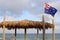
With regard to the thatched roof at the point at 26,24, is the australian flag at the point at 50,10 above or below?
above

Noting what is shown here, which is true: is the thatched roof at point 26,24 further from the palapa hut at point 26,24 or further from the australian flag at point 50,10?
the australian flag at point 50,10

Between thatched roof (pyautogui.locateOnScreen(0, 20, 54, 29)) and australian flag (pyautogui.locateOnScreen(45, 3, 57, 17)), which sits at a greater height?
australian flag (pyautogui.locateOnScreen(45, 3, 57, 17))

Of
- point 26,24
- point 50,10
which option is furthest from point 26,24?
point 50,10

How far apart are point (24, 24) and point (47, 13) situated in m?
1.68

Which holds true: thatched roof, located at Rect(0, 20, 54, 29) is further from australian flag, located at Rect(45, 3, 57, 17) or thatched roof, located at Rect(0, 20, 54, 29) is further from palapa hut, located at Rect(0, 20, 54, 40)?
australian flag, located at Rect(45, 3, 57, 17)

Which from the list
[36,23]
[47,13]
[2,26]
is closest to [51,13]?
[47,13]

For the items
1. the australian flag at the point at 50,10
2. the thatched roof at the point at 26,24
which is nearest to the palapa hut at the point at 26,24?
the thatched roof at the point at 26,24

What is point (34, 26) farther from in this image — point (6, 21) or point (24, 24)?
point (6, 21)

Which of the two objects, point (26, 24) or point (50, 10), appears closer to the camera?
point (50, 10)

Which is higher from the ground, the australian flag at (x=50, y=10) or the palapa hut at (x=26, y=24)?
the australian flag at (x=50, y=10)

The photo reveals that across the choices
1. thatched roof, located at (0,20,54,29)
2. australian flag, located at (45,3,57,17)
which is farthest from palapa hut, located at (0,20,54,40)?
australian flag, located at (45,3,57,17)

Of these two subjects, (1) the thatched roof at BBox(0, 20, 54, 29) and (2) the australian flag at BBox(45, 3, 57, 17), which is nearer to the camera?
(2) the australian flag at BBox(45, 3, 57, 17)

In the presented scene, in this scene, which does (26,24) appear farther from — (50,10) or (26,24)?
(50,10)

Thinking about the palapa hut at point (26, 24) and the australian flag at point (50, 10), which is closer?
the australian flag at point (50, 10)
